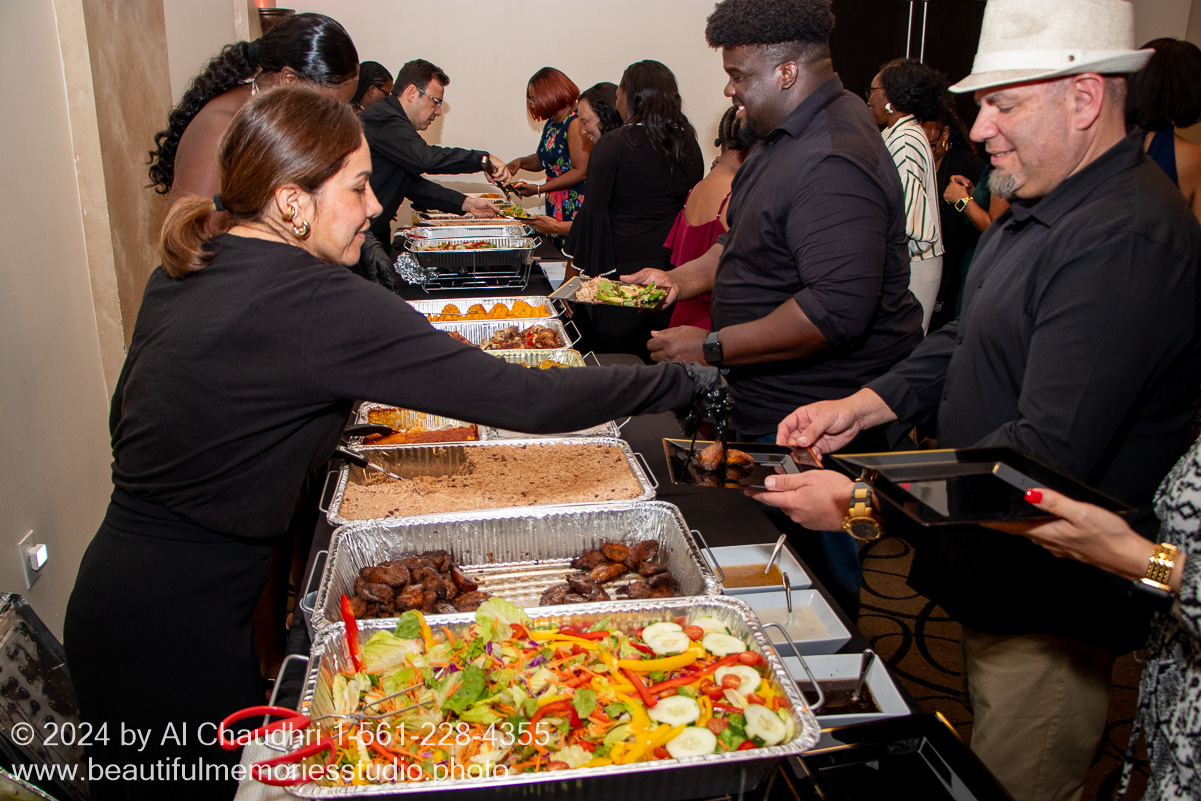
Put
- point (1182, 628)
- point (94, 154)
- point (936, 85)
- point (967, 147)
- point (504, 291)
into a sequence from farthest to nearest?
Result: point (967, 147)
point (504, 291)
point (936, 85)
point (94, 154)
point (1182, 628)

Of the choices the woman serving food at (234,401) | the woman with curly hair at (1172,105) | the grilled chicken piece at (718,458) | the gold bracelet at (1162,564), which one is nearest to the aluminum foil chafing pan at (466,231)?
the woman with curly hair at (1172,105)

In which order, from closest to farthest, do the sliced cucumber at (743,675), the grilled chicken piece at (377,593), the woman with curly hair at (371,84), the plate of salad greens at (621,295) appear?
the sliced cucumber at (743,675) < the grilled chicken piece at (377,593) < the plate of salad greens at (621,295) < the woman with curly hair at (371,84)

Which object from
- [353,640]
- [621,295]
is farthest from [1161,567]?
[621,295]

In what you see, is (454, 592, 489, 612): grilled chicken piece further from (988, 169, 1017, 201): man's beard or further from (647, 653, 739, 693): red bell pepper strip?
(988, 169, 1017, 201): man's beard

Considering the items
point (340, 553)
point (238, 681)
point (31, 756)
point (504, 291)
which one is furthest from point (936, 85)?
point (31, 756)

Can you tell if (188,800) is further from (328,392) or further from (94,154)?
(94,154)

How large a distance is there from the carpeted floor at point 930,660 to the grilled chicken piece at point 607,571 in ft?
3.43

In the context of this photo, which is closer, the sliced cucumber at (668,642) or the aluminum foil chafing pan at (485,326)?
the sliced cucumber at (668,642)

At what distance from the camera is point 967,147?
421 centimetres

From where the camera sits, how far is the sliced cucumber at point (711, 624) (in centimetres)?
129

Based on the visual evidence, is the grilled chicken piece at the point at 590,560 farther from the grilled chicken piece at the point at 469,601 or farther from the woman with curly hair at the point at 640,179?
the woman with curly hair at the point at 640,179

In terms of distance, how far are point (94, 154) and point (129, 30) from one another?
29.9 inches

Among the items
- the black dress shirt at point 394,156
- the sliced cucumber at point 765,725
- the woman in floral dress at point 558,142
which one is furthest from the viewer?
the woman in floral dress at point 558,142

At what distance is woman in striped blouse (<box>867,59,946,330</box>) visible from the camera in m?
3.43
